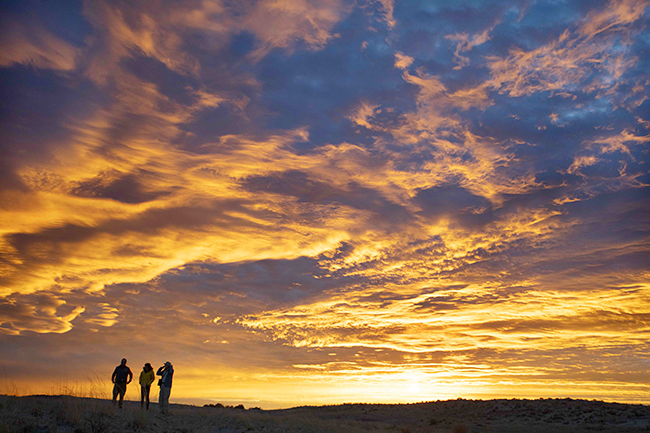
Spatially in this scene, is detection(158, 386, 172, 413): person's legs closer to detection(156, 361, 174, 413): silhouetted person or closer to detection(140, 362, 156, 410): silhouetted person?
detection(156, 361, 174, 413): silhouetted person

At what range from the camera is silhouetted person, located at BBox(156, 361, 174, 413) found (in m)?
21.2

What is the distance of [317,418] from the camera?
36.4m

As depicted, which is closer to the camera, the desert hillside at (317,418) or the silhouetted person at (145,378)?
the desert hillside at (317,418)

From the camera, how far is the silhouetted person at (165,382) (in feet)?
69.4

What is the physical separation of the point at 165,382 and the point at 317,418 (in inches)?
765

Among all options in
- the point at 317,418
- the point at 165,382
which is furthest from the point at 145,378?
the point at 317,418

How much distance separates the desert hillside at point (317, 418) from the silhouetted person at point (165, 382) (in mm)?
625

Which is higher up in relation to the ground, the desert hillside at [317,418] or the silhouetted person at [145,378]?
the silhouetted person at [145,378]

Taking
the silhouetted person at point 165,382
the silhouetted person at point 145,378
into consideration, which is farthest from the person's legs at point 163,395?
the silhouetted person at point 145,378

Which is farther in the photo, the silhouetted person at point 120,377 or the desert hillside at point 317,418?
the silhouetted person at point 120,377

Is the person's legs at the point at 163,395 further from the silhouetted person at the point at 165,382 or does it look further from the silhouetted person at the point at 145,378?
the silhouetted person at the point at 145,378

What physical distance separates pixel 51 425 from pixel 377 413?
50.5 meters

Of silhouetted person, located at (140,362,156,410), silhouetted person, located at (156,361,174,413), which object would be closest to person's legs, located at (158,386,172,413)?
silhouetted person, located at (156,361,174,413)

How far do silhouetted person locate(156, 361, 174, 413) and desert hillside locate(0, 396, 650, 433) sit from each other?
62cm
